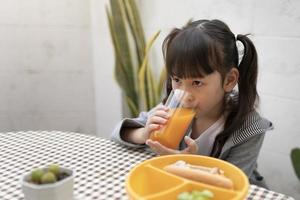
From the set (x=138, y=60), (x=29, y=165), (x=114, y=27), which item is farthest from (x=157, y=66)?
(x=29, y=165)

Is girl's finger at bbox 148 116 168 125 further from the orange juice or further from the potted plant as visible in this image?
the potted plant

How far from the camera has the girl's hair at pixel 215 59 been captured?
34.5 inches

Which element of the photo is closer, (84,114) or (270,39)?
(270,39)

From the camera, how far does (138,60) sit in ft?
5.65

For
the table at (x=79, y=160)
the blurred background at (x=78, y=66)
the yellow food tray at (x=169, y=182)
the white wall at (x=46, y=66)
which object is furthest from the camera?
the white wall at (x=46, y=66)

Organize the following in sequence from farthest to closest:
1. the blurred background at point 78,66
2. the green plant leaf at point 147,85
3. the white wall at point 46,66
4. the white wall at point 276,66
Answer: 1. the white wall at point 46,66
2. the green plant leaf at point 147,85
3. the blurred background at point 78,66
4. the white wall at point 276,66

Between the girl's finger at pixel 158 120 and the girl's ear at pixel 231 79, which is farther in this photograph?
the girl's ear at pixel 231 79

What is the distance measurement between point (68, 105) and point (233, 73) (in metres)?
1.32

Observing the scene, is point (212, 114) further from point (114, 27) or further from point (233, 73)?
point (114, 27)

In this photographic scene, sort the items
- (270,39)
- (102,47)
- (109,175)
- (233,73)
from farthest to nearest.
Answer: (102,47) < (270,39) < (233,73) < (109,175)

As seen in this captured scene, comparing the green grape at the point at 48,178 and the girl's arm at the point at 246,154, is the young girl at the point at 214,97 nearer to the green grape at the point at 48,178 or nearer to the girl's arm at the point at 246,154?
the girl's arm at the point at 246,154

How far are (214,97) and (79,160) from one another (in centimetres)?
40

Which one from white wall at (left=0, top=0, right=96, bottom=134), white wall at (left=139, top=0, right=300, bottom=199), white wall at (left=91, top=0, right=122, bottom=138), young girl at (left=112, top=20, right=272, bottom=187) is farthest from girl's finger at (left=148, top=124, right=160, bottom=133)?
white wall at (left=0, top=0, right=96, bottom=134)

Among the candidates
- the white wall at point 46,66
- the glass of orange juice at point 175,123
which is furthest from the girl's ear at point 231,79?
the white wall at point 46,66
